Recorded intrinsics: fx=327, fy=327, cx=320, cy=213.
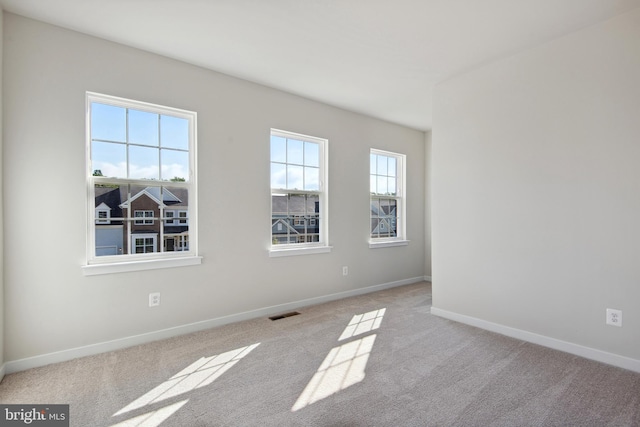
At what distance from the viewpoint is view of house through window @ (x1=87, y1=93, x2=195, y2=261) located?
286 centimetres

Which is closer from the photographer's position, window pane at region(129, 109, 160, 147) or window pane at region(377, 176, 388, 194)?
window pane at region(129, 109, 160, 147)

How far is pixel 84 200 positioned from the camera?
2.73 meters

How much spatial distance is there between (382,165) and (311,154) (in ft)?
4.74

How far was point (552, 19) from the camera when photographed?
2518 mm

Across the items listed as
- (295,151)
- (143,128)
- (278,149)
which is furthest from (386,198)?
(143,128)

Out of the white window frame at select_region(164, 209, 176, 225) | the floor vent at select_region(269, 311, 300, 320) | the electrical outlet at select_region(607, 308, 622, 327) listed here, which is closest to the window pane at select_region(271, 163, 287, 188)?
the white window frame at select_region(164, 209, 176, 225)

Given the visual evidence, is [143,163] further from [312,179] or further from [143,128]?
[312,179]

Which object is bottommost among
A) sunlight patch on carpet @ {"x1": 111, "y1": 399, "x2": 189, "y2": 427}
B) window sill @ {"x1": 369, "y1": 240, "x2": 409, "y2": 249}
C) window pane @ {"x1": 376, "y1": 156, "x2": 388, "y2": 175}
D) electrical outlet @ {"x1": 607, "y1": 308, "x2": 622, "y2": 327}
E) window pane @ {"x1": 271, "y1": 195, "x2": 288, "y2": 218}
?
sunlight patch on carpet @ {"x1": 111, "y1": 399, "x2": 189, "y2": 427}

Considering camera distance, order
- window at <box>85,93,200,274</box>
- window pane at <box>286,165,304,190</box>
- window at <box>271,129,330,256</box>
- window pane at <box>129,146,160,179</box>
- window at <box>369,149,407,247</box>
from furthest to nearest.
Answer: window at <box>369,149,407,247</box> → window pane at <box>286,165,304,190</box> → window at <box>271,129,330,256</box> → window pane at <box>129,146,160,179</box> → window at <box>85,93,200,274</box>

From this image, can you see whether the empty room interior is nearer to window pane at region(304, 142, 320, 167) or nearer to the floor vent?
the floor vent

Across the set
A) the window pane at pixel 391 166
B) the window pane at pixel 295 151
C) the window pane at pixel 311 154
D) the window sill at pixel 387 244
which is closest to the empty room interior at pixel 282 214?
the window pane at pixel 295 151

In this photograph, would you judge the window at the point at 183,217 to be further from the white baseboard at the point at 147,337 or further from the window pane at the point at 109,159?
the white baseboard at the point at 147,337

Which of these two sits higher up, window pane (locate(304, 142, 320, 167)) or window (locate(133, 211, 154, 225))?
window pane (locate(304, 142, 320, 167))

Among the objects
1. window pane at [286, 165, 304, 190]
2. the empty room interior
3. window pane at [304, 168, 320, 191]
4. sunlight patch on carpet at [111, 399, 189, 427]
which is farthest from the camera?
window pane at [304, 168, 320, 191]
